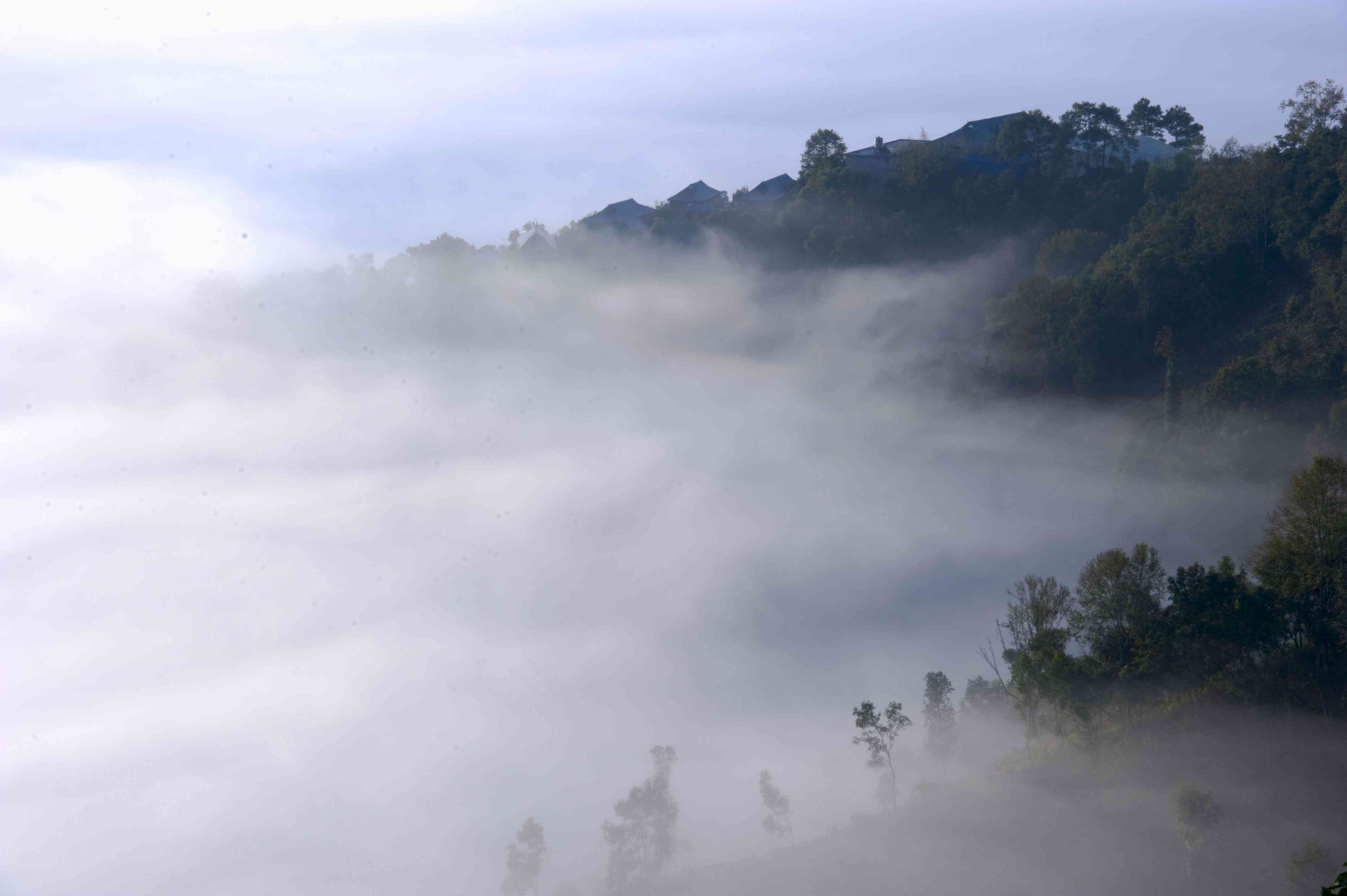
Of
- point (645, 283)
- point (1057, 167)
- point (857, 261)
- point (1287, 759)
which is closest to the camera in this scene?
point (1287, 759)

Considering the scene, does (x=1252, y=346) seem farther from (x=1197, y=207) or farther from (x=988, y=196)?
(x=988, y=196)

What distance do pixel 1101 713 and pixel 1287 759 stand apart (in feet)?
22.0

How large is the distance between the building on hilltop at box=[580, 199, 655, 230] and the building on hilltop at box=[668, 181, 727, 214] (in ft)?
17.8

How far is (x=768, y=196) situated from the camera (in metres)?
130

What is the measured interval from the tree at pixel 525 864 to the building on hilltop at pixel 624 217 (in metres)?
83.2

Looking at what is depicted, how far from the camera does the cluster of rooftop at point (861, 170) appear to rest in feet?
356

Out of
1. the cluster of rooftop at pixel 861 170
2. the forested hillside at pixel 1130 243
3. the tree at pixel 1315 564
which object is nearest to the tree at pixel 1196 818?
the tree at pixel 1315 564

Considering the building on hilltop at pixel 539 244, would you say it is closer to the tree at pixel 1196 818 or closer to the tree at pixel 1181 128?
the tree at pixel 1181 128

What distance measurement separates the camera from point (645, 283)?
14750 centimetres

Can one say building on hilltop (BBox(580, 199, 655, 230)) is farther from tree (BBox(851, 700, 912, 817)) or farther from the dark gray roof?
tree (BBox(851, 700, 912, 817))

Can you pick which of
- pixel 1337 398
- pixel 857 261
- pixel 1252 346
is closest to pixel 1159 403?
pixel 1252 346

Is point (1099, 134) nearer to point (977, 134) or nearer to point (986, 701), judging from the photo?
point (977, 134)

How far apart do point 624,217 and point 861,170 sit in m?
33.5

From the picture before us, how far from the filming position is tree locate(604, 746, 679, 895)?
63281mm
